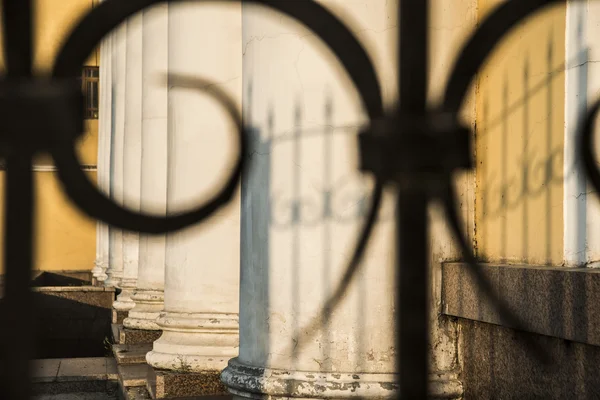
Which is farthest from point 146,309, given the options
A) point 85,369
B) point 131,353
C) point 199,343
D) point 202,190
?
point 202,190

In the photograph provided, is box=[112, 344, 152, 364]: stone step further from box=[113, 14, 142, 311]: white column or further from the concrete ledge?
the concrete ledge

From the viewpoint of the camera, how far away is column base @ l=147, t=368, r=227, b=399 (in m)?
9.86

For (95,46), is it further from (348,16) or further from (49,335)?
(49,335)

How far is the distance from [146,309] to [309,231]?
29.2 feet

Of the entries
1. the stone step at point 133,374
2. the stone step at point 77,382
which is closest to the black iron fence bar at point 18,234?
the stone step at point 133,374

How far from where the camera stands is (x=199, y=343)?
33.4 feet

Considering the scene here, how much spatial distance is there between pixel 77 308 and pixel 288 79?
70.6 ft

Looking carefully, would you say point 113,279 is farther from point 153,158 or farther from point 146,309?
point 153,158

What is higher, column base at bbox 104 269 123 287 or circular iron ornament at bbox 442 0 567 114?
circular iron ornament at bbox 442 0 567 114

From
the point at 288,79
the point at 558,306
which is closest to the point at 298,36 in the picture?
the point at 288,79

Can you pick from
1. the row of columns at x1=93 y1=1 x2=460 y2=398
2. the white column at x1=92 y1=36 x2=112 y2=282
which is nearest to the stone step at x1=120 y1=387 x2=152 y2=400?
the row of columns at x1=93 y1=1 x2=460 y2=398

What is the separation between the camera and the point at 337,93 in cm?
602

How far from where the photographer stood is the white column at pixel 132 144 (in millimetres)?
17031

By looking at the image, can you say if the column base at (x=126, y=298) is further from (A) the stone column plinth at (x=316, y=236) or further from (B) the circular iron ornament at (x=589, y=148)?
(B) the circular iron ornament at (x=589, y=148)
